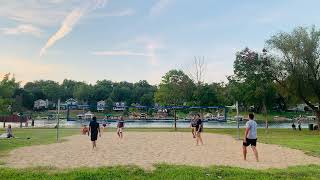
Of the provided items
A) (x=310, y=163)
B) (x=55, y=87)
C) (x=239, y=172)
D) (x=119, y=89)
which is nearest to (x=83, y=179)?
(x=239, y=172)

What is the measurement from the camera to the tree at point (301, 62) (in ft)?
153

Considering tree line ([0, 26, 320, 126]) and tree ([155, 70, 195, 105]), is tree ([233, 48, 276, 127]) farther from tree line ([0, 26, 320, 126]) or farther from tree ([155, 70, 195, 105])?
tree ([155, 70, 195, 105])

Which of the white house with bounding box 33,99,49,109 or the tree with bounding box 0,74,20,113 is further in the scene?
the white house with bounding box 33,99,49,109

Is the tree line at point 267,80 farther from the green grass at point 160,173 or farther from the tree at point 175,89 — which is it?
the green grass at point 160,173

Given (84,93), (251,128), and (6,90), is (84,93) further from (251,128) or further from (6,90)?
(251,128)

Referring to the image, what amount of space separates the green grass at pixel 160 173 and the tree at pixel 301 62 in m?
34.9

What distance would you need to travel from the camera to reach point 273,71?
49812 mm

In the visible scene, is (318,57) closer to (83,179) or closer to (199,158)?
(199,158)

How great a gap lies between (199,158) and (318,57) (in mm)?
33896

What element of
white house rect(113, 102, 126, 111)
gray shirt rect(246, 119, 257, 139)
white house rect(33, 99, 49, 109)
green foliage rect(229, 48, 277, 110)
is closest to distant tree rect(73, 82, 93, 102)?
white house rect(33, 99, 49, 109)

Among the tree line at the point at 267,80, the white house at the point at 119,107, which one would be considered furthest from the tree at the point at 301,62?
the white house at the point at 119,107

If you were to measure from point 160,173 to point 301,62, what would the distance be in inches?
1493

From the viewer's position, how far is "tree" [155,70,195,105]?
8908 centimetres

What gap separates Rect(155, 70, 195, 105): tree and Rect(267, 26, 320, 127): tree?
38.1 metres
